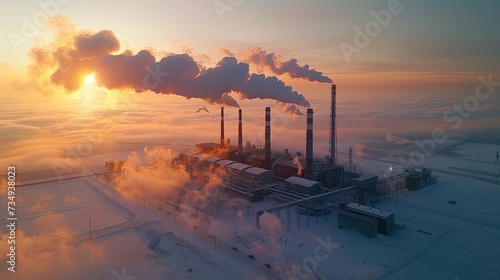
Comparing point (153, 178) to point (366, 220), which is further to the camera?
point (153, 178)

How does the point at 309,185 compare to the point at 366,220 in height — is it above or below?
above

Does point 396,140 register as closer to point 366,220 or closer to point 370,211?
point 370,211

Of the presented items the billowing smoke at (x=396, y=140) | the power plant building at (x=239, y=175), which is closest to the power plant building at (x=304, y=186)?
the power plant building at (x=239, y=175)

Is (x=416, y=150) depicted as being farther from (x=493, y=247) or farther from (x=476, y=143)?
(x=493, y=247)

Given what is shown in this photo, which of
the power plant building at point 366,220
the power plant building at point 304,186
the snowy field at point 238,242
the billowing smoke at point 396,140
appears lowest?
the snowy field at point 238,242

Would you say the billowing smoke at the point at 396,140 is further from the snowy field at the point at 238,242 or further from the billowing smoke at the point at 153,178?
the billowing smoke at the point at 153,178

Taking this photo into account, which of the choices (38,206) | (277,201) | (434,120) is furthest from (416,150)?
(38,206)

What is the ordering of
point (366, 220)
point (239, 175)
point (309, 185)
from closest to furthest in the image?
point (366, 220) < point (309, 185) < point (239, 175)

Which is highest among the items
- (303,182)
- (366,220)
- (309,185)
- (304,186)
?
(303,182)

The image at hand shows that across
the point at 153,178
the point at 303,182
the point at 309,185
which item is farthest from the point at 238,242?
the point at 153,178
